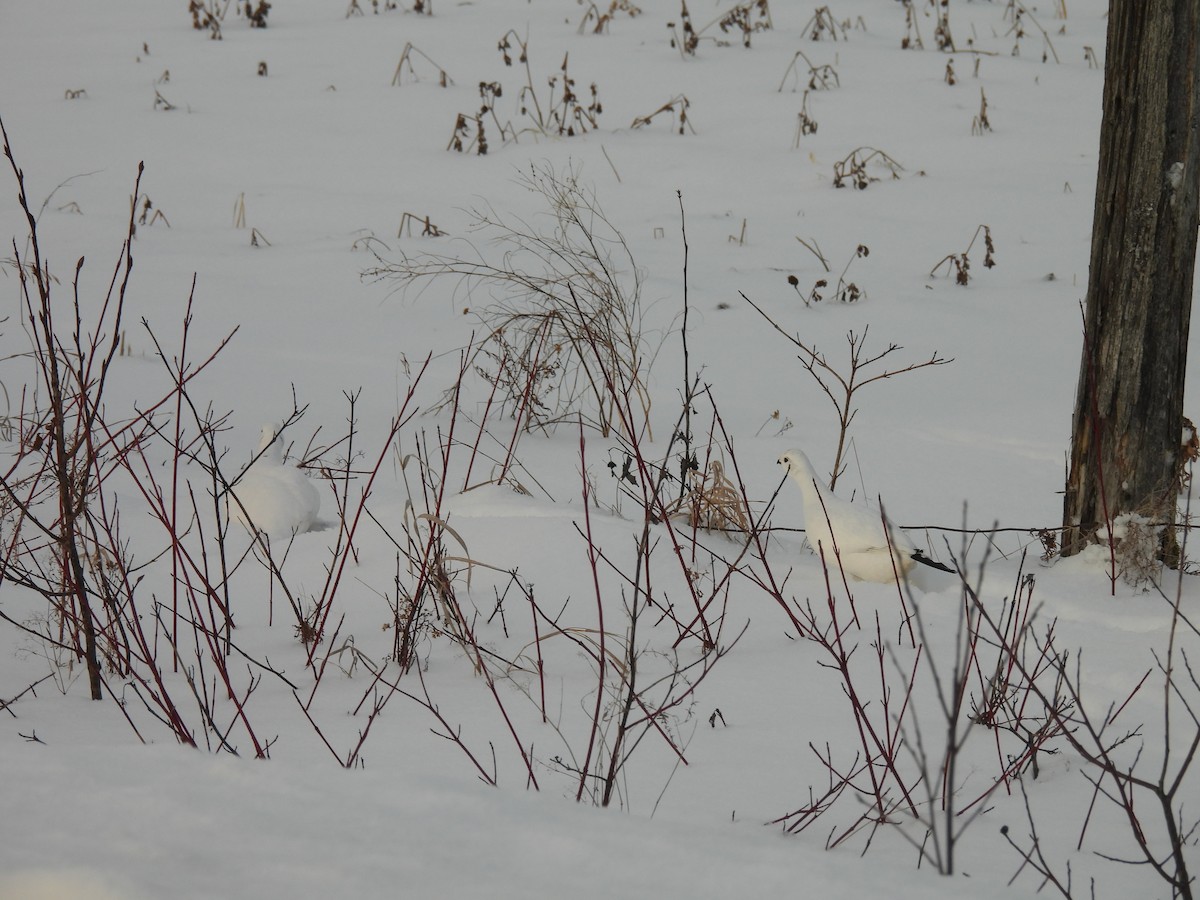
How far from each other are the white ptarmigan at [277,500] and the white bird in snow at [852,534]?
4.19 feet

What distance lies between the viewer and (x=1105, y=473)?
250 centimetres

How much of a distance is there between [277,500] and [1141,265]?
2.11 meters

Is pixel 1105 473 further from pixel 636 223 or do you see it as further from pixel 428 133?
pixel 428 133

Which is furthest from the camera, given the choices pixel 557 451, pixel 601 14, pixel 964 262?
pixel 601 14

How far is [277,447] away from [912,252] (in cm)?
379

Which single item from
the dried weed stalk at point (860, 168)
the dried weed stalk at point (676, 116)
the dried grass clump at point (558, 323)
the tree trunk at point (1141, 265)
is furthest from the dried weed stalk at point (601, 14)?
the tree trunk at point (1141, 265)

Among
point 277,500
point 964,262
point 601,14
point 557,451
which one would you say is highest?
point 601,14

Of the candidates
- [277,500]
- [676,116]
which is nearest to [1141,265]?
[277,500]

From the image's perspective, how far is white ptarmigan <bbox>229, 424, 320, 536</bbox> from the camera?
113 inches

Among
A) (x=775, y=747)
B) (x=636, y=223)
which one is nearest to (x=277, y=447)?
(x=775, y=747)

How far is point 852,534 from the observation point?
7.91 feet

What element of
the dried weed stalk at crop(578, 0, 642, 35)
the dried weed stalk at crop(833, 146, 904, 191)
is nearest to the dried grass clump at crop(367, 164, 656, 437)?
the dried weed stalk at crop(833, 146, 904, 191)

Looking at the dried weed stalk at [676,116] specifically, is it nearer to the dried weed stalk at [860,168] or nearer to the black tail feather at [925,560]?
the dried weed stalk at [860,168]

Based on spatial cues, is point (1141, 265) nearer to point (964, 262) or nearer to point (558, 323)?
point (558, 323)
